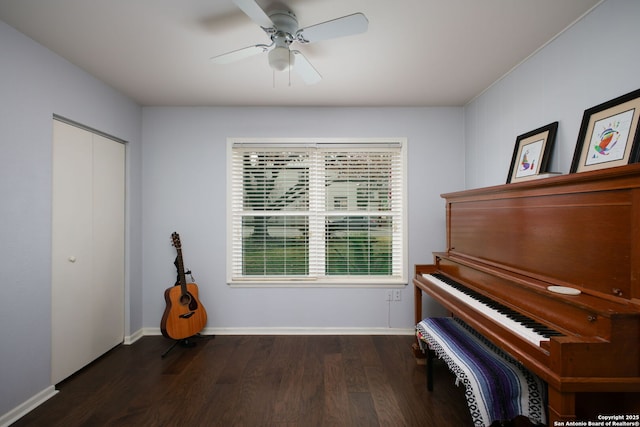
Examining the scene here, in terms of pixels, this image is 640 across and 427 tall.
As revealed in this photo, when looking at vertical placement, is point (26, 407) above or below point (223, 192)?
below

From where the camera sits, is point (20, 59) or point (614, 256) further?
point (20, 59)

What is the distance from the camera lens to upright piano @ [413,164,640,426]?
104cm

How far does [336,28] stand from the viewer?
58.1 inches

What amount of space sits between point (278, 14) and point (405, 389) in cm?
262

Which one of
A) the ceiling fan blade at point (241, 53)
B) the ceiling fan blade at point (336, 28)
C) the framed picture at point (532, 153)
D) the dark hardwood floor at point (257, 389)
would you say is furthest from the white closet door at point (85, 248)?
the framed picture at point (532, 153)

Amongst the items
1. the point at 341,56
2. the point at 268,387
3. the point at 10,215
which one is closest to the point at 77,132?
the point at 10,215

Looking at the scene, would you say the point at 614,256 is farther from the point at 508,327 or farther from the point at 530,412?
the point at 530,412

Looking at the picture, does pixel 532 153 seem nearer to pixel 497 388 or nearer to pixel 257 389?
pixel 497 388

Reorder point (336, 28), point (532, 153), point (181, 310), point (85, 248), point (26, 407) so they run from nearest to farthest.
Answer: point (336, 28)
point (26, 407)
point (532, 153)
point (85, 248)
point (181, 310)

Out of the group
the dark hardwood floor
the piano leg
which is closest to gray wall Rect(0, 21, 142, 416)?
the dark hardwood floor

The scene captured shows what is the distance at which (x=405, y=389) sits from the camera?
81.7 inches

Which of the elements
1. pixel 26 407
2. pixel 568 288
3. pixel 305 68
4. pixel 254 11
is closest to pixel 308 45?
pixel 305 68

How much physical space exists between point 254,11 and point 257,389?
2.42m

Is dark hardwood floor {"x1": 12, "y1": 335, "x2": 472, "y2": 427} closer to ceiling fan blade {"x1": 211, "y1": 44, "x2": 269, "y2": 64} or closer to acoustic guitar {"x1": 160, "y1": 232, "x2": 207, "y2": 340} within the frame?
acoustic guitar {"x1": 160, "y1": 232, "x2": 207, "y2": 340}
